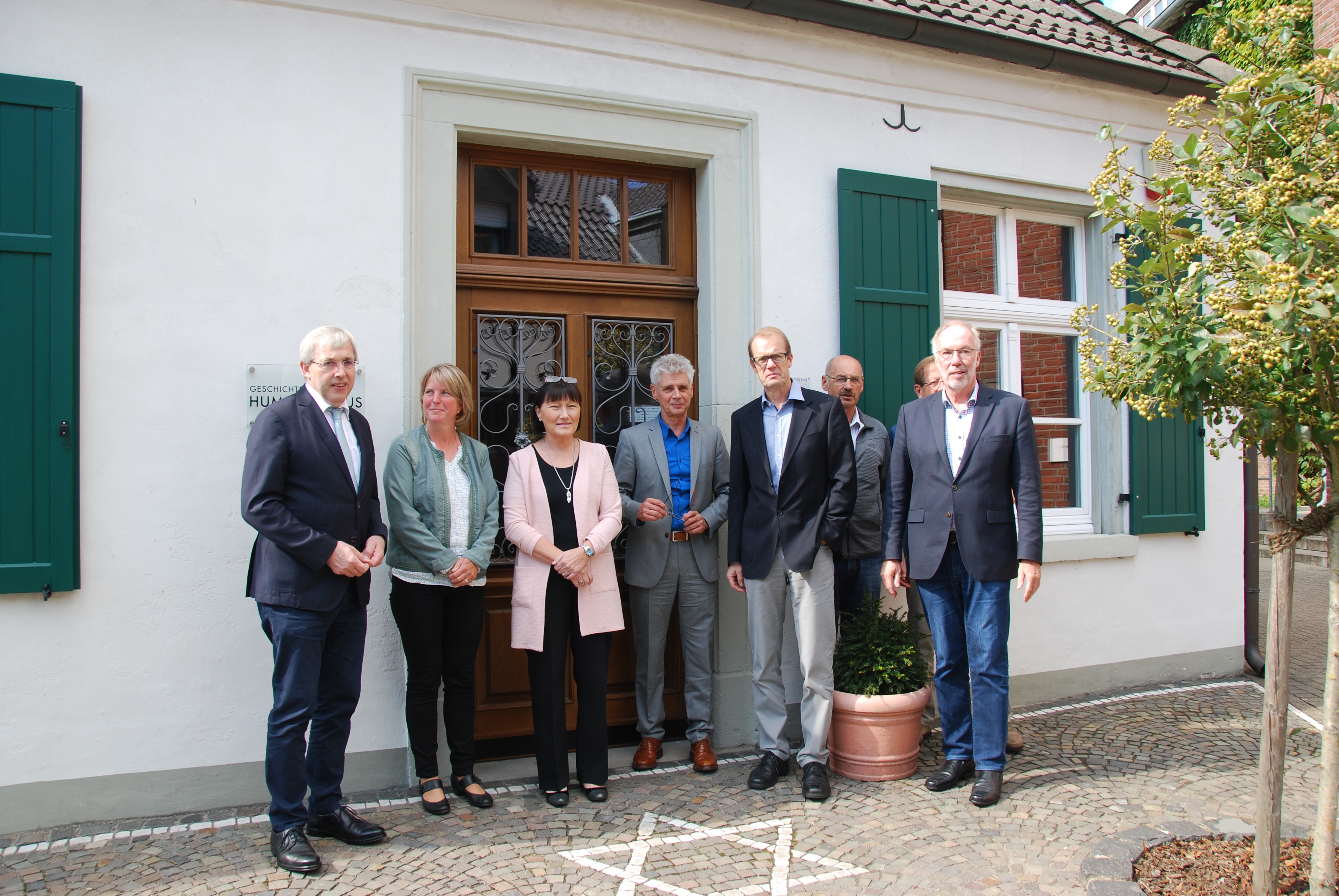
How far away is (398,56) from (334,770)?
3036 mm

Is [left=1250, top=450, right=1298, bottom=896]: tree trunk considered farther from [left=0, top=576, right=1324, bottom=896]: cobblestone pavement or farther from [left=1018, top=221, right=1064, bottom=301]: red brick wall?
[left=1018, top=221, right=1064, bottom=301]: red brick wall

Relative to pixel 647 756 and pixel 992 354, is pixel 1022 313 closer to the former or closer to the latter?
pixel 992 354

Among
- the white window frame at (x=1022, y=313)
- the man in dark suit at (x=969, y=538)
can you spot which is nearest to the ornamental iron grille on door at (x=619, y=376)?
the man in dark suit at (x=969, y=538)

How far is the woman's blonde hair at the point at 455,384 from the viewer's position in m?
3.63

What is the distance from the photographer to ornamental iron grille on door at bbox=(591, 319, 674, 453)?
4.54 metres

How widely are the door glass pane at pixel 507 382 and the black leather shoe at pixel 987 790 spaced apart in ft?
7.48

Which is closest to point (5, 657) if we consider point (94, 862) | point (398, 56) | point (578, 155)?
point (94, 862)

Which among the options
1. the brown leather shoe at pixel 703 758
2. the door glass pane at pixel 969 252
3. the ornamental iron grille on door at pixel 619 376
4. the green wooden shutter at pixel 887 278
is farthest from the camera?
the door glass pane at pixel 969 252

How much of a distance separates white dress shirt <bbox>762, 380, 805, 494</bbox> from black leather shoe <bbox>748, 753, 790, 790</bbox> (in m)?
1.20

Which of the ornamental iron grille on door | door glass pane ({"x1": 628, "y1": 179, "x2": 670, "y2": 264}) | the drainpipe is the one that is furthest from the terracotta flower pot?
the drainpipe

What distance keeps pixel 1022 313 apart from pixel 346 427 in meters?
4.16

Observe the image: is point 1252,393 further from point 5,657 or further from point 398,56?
point 5,657

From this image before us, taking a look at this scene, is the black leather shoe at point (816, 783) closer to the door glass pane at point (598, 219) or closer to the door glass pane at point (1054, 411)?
the door glass pane at point (598, 219)

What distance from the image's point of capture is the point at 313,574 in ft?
10.3
